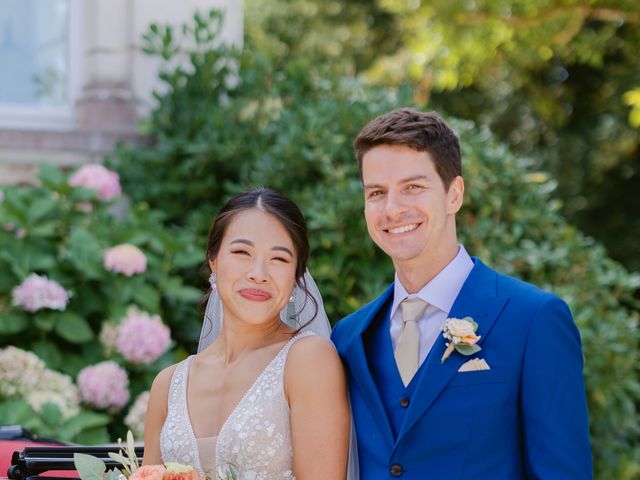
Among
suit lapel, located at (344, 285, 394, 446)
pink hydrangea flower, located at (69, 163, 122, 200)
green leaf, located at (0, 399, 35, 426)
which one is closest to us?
suit lapel, located at (344, 285, 394, 446)

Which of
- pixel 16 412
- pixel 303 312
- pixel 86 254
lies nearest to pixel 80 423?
pixel 16 412

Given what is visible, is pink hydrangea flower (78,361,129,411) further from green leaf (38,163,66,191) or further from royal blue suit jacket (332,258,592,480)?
royal blue suit jacket (332,258,592,480)

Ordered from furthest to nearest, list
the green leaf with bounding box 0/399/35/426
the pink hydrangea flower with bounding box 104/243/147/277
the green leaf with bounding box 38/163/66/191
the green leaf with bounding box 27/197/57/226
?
the green leaf with bounding box 38/163/66/191, the green leaf with bounding box 27/197/57/226, the pink hydrangea flower with bounding box 104/243/147/277, the green leaf with bounding box 0/399/35/426

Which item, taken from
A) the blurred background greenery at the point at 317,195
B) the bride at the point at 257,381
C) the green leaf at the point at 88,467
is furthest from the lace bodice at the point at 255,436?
the blurred background greenery at the point at 317,195

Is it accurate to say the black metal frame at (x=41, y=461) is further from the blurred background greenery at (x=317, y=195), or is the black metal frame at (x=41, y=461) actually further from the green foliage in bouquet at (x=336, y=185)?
the green foliage in bouquet at (x=336, y=185)

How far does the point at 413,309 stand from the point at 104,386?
8.43 feet

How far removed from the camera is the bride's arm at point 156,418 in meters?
3.06

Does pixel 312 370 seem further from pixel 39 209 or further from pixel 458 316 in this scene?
pixel 39 209

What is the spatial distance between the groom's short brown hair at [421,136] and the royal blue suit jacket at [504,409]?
379 millimetres

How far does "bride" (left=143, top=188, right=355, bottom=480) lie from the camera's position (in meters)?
2.78

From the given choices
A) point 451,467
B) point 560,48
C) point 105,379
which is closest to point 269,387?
point 451,467

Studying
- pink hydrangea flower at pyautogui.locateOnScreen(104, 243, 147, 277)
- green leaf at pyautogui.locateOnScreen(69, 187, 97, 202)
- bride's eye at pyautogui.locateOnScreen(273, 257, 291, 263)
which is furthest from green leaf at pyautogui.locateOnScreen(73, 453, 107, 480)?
green leaf at pyautogui.locateOnScreen(69, 187, 97, 202)

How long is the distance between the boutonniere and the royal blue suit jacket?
0.03 m

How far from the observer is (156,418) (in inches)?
122
